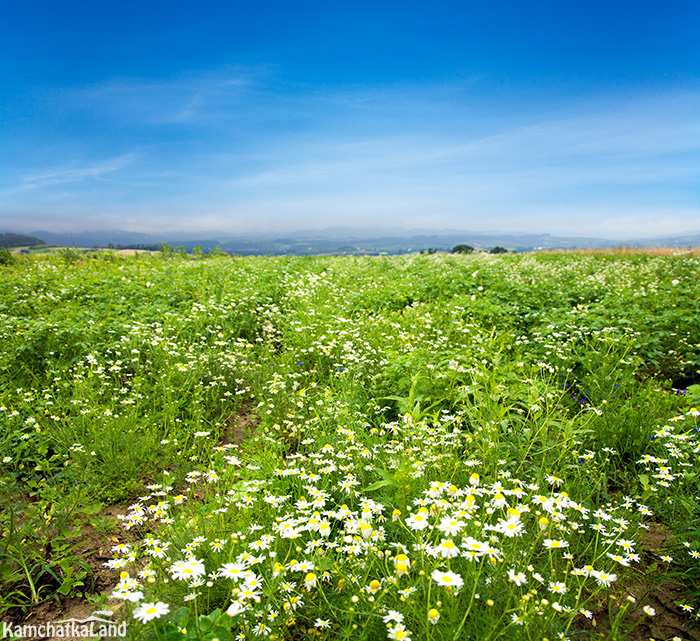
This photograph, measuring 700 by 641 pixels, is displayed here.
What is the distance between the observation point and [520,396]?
363 cm

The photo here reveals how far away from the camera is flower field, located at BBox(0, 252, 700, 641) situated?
69.8 inches

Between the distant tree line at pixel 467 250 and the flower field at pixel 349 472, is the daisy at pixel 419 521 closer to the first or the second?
the flower field at pixel 349 472

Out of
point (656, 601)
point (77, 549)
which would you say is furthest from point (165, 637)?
point (656, 601)

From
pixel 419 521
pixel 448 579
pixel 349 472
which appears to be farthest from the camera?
pixel 349 472

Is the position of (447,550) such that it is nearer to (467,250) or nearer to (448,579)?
(448,579)

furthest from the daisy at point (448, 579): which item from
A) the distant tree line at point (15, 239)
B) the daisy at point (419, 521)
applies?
the distant tree line at point (15, 239)

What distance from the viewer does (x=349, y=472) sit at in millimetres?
2826

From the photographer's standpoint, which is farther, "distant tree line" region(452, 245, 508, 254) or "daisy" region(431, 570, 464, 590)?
"distant tree line" region(452, 245, 508, 254)

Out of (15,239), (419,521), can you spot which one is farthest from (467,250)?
(15,239)

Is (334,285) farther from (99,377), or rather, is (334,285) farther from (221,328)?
(99,377)

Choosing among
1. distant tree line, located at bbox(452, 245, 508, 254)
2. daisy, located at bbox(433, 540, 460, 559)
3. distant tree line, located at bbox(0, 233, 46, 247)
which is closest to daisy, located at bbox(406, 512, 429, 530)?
daisy, located at bbox(433, 540, 460, 559)

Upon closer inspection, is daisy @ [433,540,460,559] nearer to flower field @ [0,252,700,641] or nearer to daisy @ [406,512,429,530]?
flower field @ [0,252,700,641]

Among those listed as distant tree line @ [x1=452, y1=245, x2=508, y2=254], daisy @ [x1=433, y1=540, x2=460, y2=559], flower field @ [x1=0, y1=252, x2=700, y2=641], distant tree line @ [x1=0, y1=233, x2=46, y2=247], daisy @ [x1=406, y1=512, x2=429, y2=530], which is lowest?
flower field @ [x1=0, y1=252, x2=700, y2=641]

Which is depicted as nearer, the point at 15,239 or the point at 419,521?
the point at 419,521
